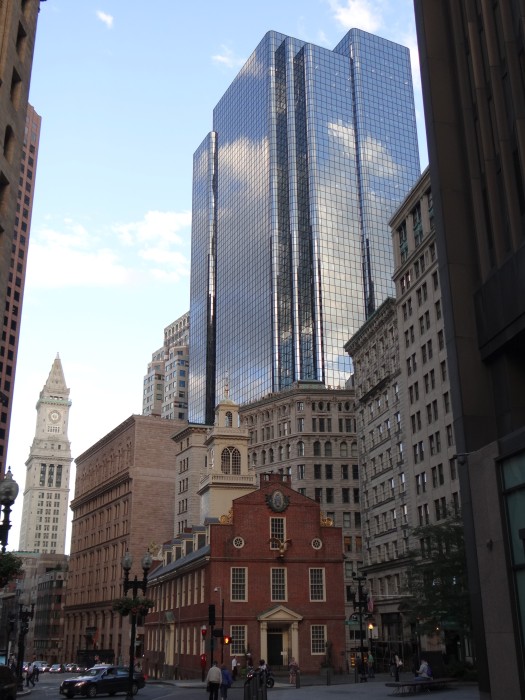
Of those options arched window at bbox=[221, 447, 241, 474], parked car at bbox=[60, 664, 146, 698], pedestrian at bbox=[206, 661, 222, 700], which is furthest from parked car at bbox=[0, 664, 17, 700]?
arched window at bbox=[221, 447, 241, 474]

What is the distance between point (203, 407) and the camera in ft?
625

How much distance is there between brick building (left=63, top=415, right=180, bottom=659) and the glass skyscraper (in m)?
38.4

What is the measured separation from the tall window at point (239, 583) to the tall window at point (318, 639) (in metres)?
6.09

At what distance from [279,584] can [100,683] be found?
20.7 meters

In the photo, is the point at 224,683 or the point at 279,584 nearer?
the point at 224,683

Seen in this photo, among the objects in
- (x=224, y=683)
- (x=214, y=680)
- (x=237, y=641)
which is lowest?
(x=224, y=683)

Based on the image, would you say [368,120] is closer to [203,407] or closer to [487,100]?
[203,407]

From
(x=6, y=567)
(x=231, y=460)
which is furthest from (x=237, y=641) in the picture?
(x=6, y=567)

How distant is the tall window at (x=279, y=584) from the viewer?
61.2 m

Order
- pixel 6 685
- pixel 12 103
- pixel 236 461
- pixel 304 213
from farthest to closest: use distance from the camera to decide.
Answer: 1. pixel 304 213
2. pixel 236 461
3. pixel 12 103
4. pixel 6 685

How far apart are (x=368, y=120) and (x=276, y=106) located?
22.9m

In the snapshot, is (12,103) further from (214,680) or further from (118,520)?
(118,520)

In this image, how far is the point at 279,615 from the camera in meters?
59.6

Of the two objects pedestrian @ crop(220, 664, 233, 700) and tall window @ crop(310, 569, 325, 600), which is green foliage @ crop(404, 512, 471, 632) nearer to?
tall window @ crop(310, 569, 325, 600)
